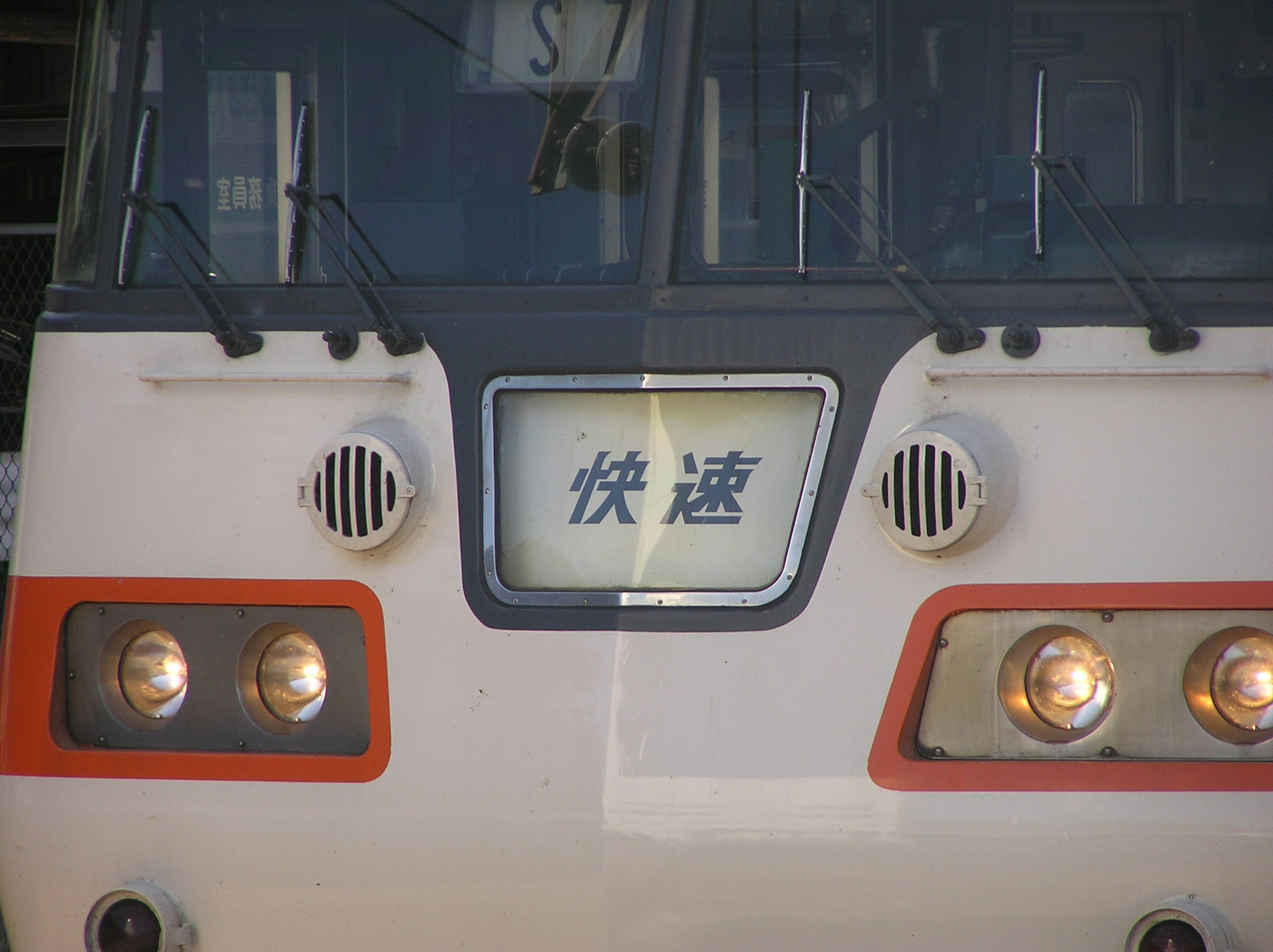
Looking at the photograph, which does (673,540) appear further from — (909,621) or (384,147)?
(384,147)

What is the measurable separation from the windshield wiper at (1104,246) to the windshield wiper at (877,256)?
0.18m

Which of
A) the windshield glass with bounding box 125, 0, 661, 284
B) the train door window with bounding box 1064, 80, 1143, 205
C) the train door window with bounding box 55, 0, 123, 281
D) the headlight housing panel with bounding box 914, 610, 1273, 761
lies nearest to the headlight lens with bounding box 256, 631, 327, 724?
the windshield glass with bounding box 125, 0, 661, 284

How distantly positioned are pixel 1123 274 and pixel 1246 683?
2.19 ft

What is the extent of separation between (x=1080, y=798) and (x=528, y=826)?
2.88 ft

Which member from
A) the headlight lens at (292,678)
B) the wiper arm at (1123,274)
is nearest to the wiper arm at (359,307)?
the headlight lens at (292,678)

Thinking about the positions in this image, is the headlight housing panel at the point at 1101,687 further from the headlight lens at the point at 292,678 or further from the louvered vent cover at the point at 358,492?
the headlight lens at the point at 292,678

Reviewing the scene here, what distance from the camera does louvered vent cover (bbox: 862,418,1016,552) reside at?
7.11 ft

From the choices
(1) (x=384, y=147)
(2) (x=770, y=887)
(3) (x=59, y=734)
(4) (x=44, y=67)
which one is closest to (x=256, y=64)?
(1) (x=384, y=147)

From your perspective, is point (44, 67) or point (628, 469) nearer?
point (628, 469)

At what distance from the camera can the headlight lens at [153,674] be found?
2492 mm

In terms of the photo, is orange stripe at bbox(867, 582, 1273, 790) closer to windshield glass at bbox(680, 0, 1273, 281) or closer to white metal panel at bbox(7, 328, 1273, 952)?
white metal panel at bbox(7, 328, 1273, 952)

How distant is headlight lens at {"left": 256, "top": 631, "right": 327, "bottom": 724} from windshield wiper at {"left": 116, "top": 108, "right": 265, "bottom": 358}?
523mm

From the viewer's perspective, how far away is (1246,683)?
2135 millimetres

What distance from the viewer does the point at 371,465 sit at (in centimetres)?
235
